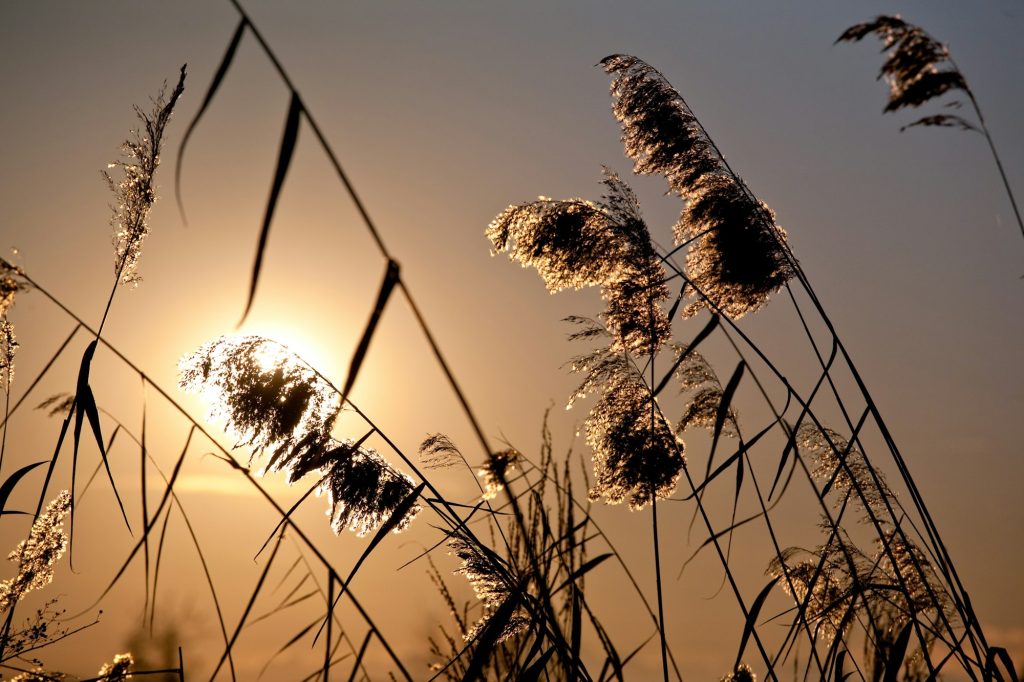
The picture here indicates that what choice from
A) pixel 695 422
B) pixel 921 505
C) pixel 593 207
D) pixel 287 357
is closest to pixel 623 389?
pixel 695 422

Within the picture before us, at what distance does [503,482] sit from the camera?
31.1 inches

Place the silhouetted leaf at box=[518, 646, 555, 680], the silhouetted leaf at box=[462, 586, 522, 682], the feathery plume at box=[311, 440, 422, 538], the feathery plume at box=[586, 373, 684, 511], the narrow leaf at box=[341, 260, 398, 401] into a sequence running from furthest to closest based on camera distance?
the feathery plume at box=[586, 373, 684, 511] < the feathery plume at box=[311, 440, 422, 538] < the silhouetted leaf at box=[518, 646, 555, 680] < the silhouetted leaf at box=[462, 586, 522, 682] < the narrow leaf at box=[341, 260, 398, 401]

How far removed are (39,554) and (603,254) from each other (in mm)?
2006

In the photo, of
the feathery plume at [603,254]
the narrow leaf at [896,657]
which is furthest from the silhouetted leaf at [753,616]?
the feathery plume at [603,254]

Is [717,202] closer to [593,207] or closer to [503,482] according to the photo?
[593,207]

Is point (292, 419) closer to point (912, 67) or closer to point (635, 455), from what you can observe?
point (635, 455)

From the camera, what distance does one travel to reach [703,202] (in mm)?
2826

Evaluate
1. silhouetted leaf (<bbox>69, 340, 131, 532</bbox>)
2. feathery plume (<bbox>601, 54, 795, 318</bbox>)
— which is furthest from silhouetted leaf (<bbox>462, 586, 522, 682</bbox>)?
feathery plume (<bbox>601, 54, 795, 318</bbox>)

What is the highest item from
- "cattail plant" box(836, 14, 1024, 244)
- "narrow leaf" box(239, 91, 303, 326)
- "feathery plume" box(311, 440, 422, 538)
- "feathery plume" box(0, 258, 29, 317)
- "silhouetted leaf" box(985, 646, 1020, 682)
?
"cattail plant" box(836, 14, 1024, 244)

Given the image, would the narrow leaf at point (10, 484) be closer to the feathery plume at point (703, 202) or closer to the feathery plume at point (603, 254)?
the feathery plume at point (603, 254)

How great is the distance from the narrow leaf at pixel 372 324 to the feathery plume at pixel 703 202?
187cm

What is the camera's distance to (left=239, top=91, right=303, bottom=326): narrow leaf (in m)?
0.90

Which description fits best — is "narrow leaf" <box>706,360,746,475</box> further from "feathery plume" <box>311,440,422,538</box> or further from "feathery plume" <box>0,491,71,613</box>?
"feathery plume" <box>0,491,71,613</box>

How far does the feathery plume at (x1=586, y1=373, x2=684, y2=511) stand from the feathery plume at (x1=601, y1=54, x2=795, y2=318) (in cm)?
41
